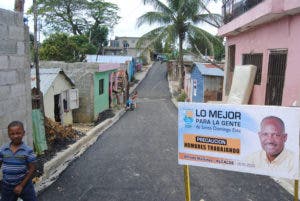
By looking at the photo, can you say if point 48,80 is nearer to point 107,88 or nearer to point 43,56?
point 107,88

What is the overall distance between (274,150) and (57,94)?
10730 mm

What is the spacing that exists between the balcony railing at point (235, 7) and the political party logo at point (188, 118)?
6107 mm

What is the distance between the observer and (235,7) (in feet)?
37.6

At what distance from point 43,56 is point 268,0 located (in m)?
23.1

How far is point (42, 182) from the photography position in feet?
21.8

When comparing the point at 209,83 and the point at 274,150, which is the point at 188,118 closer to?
the point at 274,150

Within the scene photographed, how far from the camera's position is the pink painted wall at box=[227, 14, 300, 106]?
7.24 m

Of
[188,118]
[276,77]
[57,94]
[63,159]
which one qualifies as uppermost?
[276,77]

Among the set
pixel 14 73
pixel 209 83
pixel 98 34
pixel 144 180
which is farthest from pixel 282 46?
pixel 98 34

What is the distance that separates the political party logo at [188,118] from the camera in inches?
163

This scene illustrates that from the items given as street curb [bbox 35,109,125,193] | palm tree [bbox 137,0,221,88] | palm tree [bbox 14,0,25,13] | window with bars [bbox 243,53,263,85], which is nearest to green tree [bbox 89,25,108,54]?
palm tree [bbox 137,0,221,88]

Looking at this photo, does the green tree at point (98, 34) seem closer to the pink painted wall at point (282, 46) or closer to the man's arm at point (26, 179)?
the pink painted wall at point (282, 46)

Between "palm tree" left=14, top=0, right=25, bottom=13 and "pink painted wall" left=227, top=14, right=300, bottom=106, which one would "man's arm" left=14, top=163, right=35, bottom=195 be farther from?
"pink painted wall" left=227, top=14, right=300, bottom=106

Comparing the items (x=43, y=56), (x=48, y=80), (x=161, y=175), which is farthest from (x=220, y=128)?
(x=43, y=56)
